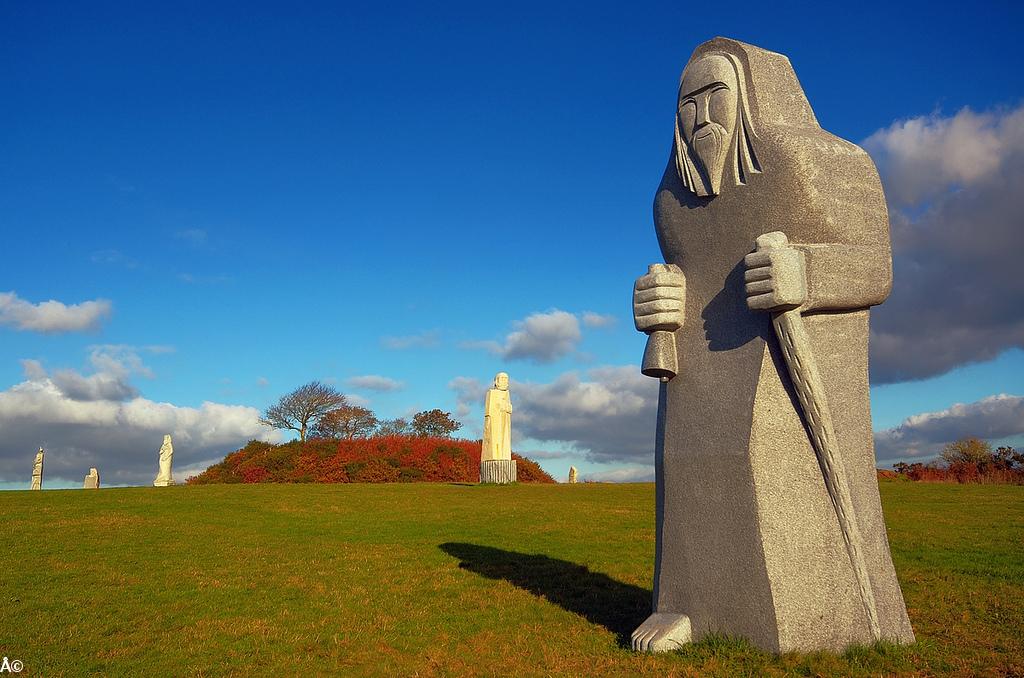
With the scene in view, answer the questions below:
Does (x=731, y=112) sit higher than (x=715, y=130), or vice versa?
(x=731, y=112)

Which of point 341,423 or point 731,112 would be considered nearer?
point 731,112

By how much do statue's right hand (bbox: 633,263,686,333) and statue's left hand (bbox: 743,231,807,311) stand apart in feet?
2.54

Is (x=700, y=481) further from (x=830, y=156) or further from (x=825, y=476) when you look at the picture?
(x=830, y=156)

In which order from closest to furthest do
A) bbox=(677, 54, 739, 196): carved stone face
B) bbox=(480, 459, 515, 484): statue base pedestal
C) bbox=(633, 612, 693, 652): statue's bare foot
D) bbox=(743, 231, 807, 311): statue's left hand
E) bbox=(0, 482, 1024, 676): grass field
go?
1. bbox=(743, 231, 807, 311): statue's left hand
2. bbox=(633, 612, 693, 652): statue's bare foot
3. bbox=(0, 482, 1024, 676): grass field
4. bbox=(677, 54, 739, 196): carved stone face
5. bbox=(480, 459, 515, 484): statue base pedestal

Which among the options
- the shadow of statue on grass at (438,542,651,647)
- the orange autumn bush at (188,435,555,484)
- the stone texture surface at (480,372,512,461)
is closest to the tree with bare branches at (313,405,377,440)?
the orange autumn bush at (188,435,555,484)

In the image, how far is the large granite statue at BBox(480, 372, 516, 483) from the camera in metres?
25.8

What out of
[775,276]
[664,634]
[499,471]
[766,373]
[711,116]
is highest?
[711,116]

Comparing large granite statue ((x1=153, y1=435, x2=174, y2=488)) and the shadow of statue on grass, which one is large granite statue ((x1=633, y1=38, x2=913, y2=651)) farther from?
large granite statue ((x1=153, y1=435, x2=174, y2=488))

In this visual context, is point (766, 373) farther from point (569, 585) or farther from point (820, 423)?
point (569, 585)

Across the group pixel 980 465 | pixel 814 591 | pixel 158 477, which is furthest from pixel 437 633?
pixel 158 477

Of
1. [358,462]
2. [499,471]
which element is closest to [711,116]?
[499,471]

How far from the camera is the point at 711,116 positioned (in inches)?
247

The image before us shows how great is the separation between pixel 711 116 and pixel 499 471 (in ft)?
67.6

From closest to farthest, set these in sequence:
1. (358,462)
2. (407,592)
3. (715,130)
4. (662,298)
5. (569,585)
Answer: (715,130) < (662,298) < (407,592) < (569,585) < (358,462)
